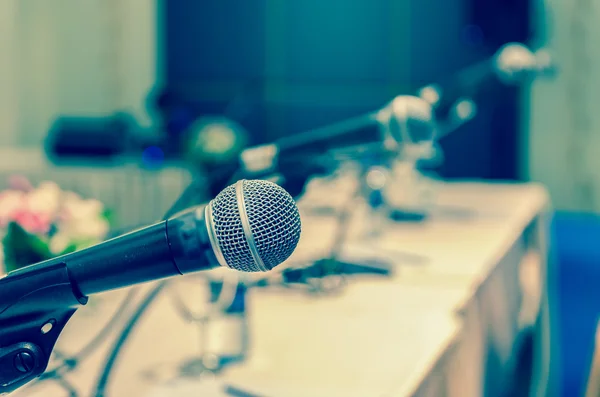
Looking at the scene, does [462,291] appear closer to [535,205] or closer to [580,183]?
[535,205]

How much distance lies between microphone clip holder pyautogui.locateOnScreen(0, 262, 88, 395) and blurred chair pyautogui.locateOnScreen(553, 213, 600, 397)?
2058 mm

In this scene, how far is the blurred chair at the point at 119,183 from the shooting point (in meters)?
3.12

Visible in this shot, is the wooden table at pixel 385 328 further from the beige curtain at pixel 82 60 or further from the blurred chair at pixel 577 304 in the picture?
the beige curtain at pixel 82 60

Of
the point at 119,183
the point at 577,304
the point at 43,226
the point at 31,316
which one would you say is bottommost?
the point at 577,304

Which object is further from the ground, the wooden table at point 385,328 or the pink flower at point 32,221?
the pink flower at point 32,221

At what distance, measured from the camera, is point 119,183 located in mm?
3145

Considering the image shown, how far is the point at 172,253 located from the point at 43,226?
2.20ft

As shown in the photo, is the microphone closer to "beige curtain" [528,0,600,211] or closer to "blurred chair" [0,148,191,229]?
"blurred chair" [0,148,191,229]

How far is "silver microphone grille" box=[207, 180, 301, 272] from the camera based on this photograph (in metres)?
0.47

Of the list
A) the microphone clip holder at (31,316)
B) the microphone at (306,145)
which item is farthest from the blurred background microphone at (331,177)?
the microphone clip holder at (31,316)

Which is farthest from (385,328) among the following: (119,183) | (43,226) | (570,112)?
(570,112)

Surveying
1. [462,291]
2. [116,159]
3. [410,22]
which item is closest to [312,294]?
[462,291]

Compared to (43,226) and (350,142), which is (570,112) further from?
(43,226)

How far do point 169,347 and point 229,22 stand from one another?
3437 millimetres
